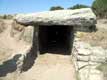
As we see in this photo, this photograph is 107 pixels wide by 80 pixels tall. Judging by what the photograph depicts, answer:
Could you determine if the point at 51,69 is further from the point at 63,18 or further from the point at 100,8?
the point at 100,8

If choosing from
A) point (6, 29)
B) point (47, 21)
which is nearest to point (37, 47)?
point (47, 21)

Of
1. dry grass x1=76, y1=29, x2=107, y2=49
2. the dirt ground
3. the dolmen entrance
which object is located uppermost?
the dolmen entrance

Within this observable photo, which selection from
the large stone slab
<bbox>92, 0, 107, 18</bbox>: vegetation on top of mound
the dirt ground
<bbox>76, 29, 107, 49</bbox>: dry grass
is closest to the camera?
the dirt ground

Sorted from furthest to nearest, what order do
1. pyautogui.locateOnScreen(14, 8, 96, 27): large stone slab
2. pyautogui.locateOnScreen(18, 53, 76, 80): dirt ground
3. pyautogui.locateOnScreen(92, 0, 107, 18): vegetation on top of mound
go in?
pyautogui.locateOnScreen(92, 0, 107, 18): vegetation on top of mound → pyautogui.locateOnScreen(14, 8, 96, 27): large stone slab → pyautogui.locateOnScreen(18, 53, 76, 80): dirt ground

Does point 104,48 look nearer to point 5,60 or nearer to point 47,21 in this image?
point 47,21

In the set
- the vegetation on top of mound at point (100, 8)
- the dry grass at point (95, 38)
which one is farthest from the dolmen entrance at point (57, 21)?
the vegetation on top of mound at point (100, 8)

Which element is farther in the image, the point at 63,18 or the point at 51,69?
the point at 63,18

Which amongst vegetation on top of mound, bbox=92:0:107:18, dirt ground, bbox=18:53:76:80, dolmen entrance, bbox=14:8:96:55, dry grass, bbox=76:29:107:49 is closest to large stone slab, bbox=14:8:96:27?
dolmen entrance, bbox=14:8:96:55

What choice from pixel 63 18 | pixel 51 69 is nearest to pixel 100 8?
pixel 63 18

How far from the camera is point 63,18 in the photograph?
14328 mm

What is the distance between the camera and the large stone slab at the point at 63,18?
1409 centimetres

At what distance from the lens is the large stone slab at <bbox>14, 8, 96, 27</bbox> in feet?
46.2

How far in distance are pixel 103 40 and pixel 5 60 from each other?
5112 mm

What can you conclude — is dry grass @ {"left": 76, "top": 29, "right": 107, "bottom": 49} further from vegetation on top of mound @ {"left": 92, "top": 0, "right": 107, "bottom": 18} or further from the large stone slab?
vegetation on top of mound @ {"left": 92, "top": 0, "right": 107, "bottom": 18}
